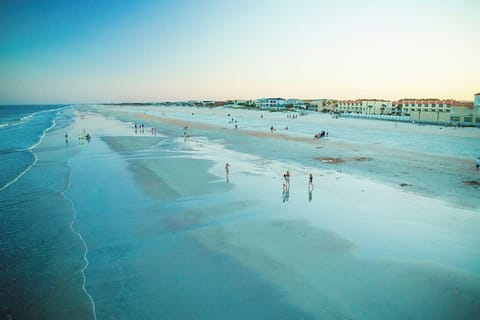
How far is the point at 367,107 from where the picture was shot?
12238 cm

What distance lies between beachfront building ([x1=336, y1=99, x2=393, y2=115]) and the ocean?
103 meters

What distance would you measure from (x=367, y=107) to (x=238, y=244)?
124 m

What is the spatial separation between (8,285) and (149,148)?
85.8 feet

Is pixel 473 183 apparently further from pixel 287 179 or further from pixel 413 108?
pixel 413 108

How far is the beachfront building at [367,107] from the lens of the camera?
116 m

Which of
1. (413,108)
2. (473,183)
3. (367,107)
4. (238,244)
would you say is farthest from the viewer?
(367,107)

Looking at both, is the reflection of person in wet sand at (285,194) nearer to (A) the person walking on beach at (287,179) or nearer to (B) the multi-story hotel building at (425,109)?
(A) the person walking on beach at (287,179)

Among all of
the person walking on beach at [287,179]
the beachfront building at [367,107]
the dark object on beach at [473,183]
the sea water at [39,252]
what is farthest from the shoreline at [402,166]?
the beachfront building at [367,107]

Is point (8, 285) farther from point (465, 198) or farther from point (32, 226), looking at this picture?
point (465, 198)

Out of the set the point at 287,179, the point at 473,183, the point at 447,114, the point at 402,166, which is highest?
the point at 447,114

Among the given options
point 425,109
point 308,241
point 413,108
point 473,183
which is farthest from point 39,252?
point 413,108

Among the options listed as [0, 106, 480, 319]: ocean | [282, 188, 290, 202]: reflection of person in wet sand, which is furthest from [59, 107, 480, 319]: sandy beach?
[282, 188, 290, 202]: reflection of person in wet sand

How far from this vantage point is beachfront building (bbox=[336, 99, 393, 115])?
116 metres

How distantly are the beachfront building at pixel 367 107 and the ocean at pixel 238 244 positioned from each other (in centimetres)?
10272
